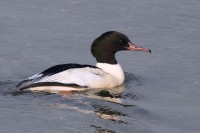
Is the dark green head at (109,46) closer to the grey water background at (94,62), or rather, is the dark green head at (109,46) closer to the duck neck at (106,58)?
the duck neck at (106,58)

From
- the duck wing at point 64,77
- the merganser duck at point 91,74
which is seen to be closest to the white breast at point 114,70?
the merganser duck at point 91,74

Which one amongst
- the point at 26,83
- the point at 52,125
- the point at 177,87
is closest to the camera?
the point at 52,125

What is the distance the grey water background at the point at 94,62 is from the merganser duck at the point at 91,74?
25 centimetres

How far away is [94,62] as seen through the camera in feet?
49.9

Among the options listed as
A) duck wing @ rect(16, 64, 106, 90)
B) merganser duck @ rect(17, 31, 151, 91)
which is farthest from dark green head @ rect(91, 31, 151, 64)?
duck wing @ rect(16, 64, 106, 90)

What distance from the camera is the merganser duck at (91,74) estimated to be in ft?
42.7

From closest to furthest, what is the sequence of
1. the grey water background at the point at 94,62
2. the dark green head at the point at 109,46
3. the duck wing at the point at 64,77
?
the grey water background at the point at 94,62 → the duck wing at the point at 64,77 → the dark green head at the point at 109,46

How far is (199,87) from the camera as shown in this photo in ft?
44.9

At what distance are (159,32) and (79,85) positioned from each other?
3.86 metres

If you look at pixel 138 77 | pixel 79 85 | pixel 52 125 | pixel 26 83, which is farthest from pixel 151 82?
pixel 52 125

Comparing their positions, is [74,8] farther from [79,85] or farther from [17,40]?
[79,85]

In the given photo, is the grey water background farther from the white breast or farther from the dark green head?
the dark green head

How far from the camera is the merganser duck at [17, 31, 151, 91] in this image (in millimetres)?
13000

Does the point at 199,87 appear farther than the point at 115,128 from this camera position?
Yes
